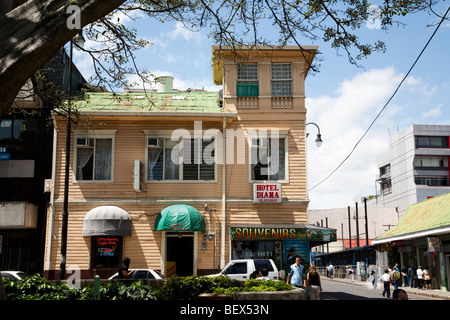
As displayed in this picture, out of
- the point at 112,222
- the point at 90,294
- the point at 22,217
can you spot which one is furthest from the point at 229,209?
the point at 90,294

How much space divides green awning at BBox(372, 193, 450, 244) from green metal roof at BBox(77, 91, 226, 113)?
1401 cm

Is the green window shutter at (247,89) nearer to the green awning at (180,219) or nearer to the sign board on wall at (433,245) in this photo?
the green awning at (180,219)

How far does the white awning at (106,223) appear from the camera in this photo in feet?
70.2

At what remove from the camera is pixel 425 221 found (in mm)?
30938

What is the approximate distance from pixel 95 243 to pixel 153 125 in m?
5.87

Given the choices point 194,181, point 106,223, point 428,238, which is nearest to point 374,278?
point 428,238

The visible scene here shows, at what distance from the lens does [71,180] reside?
22.6 meters

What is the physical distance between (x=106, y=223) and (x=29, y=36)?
15.5 meters

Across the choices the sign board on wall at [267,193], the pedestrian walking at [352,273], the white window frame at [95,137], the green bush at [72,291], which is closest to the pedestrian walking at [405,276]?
the pedestrian walking at [352,273]

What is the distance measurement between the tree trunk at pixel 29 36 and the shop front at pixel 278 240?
618 inches

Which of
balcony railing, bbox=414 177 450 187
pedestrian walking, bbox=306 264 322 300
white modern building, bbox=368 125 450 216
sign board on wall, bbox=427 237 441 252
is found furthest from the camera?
balcony railing, bbox=414 177 450 187

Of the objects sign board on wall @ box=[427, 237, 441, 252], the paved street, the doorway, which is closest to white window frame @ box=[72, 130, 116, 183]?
the doorway

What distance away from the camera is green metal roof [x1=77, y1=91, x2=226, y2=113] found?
23.3m

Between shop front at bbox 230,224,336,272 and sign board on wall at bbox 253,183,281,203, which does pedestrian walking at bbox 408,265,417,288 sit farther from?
sign board on wall at bbox 253,183,281,203
